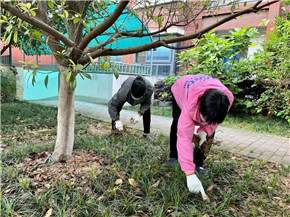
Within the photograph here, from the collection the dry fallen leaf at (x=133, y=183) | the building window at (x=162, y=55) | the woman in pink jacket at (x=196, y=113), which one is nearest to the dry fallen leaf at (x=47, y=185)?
the dry fallen leaf at (x=133, y=183)

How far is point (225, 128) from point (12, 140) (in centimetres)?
453

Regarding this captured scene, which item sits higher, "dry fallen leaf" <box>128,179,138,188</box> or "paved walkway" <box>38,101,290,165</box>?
"dry fallen leaf" <box>128,179,138,188</box>

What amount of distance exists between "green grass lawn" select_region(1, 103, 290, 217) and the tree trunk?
14 centimetres

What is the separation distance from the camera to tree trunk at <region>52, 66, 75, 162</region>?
2.57 m

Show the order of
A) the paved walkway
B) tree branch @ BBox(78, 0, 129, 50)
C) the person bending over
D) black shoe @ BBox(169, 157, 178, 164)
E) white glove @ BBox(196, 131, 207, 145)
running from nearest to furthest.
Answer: tree branch @ BBox(78, 0, 129, 50) < white glove @ BBox(196, 131, 207, 145) < black shoe @ BBox(169, 157, 178, 164) < the person bending over < the paved walkway

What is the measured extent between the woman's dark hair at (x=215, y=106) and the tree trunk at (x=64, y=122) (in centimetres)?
158

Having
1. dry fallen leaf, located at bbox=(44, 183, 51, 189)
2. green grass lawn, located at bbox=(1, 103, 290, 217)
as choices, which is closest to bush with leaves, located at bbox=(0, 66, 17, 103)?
green grass lawn, located at bbox=(1, 103, 290, 217)

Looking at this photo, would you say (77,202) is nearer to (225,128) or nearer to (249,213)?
(249,213)

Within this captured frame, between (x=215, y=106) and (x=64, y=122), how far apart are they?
69.1 inches

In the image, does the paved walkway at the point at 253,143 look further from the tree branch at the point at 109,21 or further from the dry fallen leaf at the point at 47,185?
the dry fallen leaf at the point at 47,185

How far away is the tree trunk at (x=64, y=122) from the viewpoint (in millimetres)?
2566

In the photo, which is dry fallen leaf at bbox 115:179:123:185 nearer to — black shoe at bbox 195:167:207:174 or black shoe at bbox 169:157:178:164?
black shoe at bbox 169:157:178:164

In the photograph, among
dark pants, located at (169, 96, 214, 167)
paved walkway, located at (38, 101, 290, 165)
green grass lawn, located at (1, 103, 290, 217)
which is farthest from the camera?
paved walkway, located at (38, 101, 290, 165)

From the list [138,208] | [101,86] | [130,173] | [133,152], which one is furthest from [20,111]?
[138,208]
